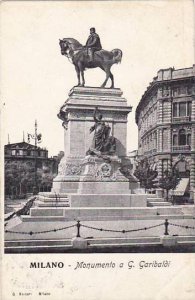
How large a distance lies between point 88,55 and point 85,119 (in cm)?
328

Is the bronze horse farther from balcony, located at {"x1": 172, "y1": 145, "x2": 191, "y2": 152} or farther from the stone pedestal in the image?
balcony, located at {"x1": 172, "y1": 145, "x2": 191, "y2": 152}

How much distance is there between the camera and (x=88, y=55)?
A: 24.0 metres

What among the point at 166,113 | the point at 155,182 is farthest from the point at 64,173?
the point at 166,113

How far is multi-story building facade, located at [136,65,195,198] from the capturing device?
131 feet

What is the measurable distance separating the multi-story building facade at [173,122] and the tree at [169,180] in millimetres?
1706

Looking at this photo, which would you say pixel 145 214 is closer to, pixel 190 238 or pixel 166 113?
pixel 190 238

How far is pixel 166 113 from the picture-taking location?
42062 mm

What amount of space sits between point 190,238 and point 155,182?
67.6 ft

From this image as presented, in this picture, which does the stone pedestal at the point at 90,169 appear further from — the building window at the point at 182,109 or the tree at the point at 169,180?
the building window at the point at 182,109

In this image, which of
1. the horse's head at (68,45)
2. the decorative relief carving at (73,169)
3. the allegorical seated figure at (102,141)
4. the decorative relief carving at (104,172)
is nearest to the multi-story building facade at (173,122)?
the allegorical seated figure at (102,141)

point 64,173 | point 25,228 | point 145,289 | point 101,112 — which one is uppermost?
point 101,112

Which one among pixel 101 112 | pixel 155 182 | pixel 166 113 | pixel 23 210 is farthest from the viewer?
pixel 166 113

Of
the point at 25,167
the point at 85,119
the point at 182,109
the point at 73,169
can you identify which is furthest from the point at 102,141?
the point at 25,167

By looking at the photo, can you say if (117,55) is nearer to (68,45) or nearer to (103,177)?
(68,45)
